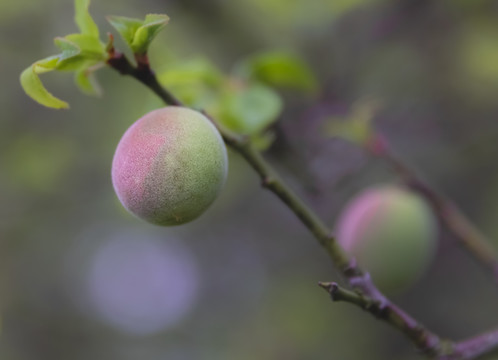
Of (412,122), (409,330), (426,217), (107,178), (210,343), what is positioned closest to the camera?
(409,330)

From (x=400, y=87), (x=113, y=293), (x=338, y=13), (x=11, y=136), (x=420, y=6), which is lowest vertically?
(x=113, y=293)

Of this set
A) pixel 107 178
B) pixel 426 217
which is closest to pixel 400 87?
pixel 426 217

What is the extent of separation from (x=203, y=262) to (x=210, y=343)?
89 centimetres

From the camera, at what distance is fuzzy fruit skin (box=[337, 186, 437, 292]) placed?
1.49 meters

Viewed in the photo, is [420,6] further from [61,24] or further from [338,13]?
[61,24]

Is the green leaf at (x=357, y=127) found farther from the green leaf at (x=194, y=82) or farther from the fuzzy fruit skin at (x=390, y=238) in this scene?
the green leaf at (x=194, y=82)

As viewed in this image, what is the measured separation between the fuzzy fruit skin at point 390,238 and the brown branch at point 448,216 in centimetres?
6

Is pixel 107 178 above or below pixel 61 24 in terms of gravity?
below

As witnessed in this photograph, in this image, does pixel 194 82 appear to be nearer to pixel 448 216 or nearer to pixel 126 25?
pixel 126 25

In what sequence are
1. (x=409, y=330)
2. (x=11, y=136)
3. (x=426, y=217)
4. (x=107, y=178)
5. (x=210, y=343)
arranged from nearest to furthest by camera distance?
(x=409, y=330), (x=426, y=217), (x=11, y=136), (x=107, y=178), (x=210, y=343)

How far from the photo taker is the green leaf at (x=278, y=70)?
155 cm

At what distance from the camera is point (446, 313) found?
3057 mm

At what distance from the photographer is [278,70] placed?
1.58m

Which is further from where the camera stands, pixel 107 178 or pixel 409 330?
pixel 107 178
